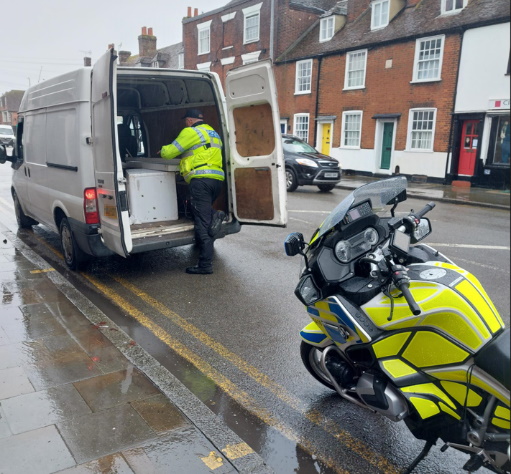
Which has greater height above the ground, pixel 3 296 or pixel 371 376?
pixel 371 376

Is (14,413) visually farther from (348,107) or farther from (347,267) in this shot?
(348,107)

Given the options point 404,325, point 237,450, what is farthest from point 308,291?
point 237,450

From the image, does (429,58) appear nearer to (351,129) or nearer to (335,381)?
(351,129)

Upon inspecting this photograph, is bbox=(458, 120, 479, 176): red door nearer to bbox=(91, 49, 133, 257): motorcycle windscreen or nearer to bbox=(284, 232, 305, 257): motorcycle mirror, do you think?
bbox=(91, 49, 133, 257): motorcycle windscreen

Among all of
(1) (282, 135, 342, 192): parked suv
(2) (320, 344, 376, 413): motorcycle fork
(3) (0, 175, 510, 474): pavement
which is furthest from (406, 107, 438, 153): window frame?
(2) (320, 344, 376, 413): motorcycle fork

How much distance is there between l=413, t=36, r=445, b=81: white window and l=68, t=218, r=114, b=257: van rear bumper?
50.4 ft

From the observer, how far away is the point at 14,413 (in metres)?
2.98

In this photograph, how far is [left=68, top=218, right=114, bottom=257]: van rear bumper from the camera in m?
5.43

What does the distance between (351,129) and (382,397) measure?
19.9 meters

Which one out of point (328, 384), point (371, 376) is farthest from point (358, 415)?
point (371, 376)

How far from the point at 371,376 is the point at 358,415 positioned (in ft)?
2.34

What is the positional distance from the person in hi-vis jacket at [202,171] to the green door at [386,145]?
15.1 metres

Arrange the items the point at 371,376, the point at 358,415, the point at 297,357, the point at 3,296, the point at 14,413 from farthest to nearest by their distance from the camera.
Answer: the point at 3,296 → the point at 297,357 → the point at 358,415 → the point at 14,413 → the point at 371,376

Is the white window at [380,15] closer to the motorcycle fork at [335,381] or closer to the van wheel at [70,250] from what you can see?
the van wheel at [70,250]
